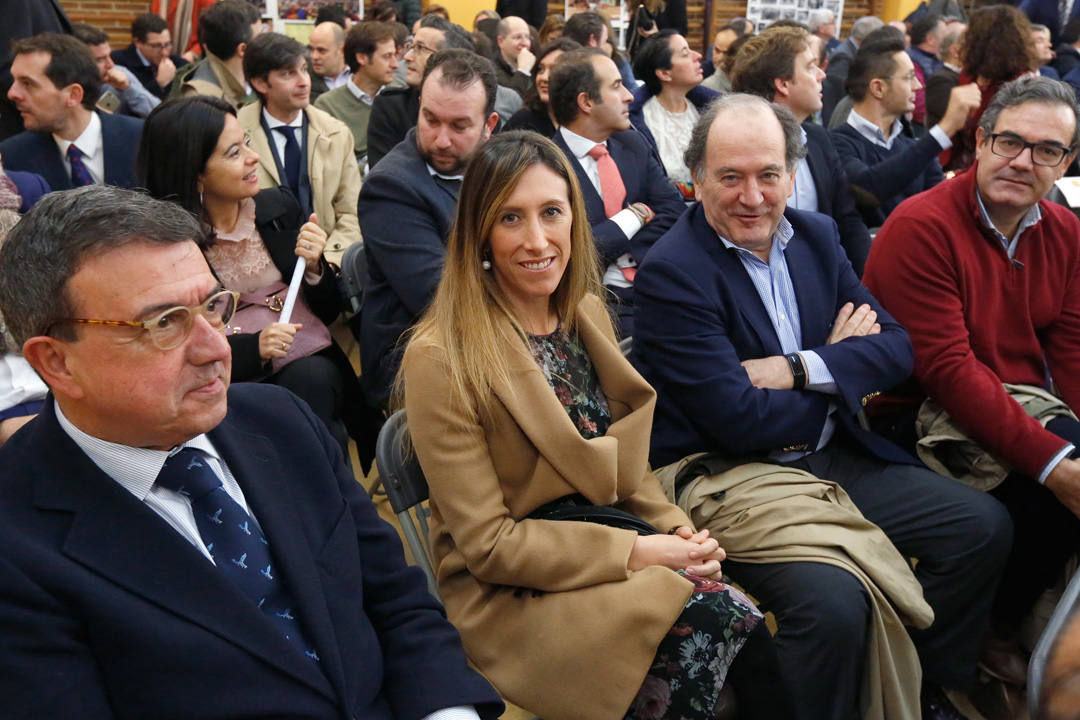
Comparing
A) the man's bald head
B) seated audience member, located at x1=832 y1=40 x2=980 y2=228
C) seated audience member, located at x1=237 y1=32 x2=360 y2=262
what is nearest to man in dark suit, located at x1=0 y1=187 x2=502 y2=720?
seated audience member, located at x1=237 y1=32 x2=360 y2=262

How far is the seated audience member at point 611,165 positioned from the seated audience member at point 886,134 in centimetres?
89

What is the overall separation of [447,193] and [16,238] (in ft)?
6.23

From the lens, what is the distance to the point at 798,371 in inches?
92.2

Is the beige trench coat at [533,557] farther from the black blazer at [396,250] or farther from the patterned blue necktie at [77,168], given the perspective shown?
the patterned blue necktie at [77,168]

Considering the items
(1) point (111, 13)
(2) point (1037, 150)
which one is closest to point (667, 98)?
(2) point (1037, 150)

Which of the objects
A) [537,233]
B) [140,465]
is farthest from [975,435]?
[140,465]

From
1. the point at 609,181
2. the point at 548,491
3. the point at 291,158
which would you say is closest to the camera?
the point at 548,491

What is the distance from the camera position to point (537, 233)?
6.68 feet

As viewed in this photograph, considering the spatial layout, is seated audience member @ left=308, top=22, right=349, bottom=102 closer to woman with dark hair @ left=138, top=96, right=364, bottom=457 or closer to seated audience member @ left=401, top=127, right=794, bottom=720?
woman with dark hair @ left=138, top=96, right=364, bottom=457

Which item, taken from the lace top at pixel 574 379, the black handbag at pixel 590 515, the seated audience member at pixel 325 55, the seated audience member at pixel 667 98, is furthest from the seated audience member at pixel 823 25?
the black handbag at pixel 590 515

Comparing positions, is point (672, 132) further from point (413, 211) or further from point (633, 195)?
point (413, 211)

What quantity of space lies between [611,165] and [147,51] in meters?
5.35

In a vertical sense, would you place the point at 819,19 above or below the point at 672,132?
above

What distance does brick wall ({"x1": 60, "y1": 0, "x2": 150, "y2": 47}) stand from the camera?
368 inches
